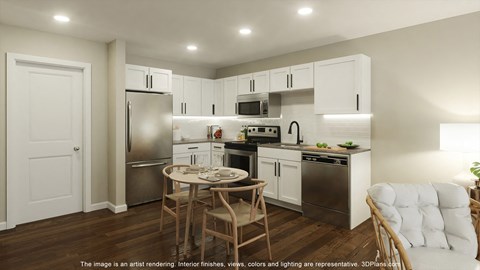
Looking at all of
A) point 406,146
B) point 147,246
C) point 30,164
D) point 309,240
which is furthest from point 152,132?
point 406,146

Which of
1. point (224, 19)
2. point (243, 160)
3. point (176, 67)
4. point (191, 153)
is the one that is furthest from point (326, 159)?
point (176, 67)

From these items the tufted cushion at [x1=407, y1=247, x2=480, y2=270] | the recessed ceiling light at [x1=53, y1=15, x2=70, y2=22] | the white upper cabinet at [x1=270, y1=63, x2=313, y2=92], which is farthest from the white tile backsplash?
the recessed ceiling light at [x1=53, y1=15, x2=70, y2=22]

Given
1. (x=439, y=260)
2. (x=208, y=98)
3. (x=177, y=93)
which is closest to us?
(x=439, y=260)

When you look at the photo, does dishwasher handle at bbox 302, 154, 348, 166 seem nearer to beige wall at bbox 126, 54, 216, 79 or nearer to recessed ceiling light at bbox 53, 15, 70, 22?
beige wall at bbox 126, 54, 216, 79

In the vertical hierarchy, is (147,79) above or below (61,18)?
below

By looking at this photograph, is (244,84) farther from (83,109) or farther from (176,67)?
(83,109)

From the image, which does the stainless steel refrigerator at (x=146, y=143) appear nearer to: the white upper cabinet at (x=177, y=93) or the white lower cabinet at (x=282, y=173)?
the white upper cabinet at (x=177, y=93)

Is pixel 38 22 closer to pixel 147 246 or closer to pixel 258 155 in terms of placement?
pixel 147 246

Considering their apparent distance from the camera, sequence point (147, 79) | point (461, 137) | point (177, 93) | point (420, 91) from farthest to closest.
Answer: point (177, 93), point (147, 79), point (420, 91), point (461, 137)

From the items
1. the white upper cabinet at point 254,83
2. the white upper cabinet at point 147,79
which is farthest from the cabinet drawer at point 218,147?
the white upper cabinet at point 147,79

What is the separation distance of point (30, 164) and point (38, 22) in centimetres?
181

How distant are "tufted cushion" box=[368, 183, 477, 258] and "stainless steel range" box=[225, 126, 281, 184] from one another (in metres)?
2.79

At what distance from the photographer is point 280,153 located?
13.8 ft

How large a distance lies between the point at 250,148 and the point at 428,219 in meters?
3.00
